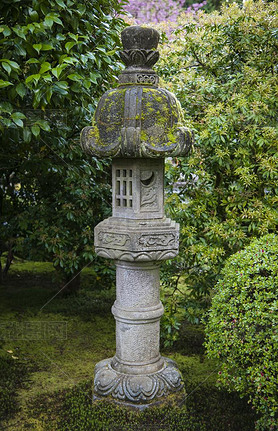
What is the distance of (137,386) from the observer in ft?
12.0

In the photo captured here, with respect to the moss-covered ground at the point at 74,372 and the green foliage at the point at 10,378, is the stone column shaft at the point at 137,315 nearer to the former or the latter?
the moss-covered ground at the point at 74,372

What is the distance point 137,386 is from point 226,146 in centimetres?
246

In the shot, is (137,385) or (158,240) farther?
(137,385)

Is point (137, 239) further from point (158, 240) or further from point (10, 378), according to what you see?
point (10, 378)

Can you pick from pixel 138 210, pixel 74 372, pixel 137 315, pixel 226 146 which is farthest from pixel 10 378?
pixel 226 146

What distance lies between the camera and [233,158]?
479 cm

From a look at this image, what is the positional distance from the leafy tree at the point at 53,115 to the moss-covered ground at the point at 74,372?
847 millimetres

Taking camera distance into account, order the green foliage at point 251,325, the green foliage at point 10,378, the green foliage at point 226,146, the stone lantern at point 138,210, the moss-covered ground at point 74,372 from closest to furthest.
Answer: the green foliage at point 251,325
the stone lantern at point 138,210
the moss-covered ground at point 74,372
the green foliage at point 10,378
the green foliage at point 226,146

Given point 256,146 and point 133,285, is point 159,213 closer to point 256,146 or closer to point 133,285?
point 133,285

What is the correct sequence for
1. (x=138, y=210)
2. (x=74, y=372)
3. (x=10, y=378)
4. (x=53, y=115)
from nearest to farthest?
(x=138, y=210) < (x=10, y=378) < (x=74, y=372) < (x=53, y=115)

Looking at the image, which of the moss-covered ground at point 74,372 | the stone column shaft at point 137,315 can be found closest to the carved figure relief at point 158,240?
the stone column shaft at point 137,315

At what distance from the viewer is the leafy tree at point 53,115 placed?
3.50m

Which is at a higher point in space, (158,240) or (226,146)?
(226,146)

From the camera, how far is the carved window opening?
363 cm
